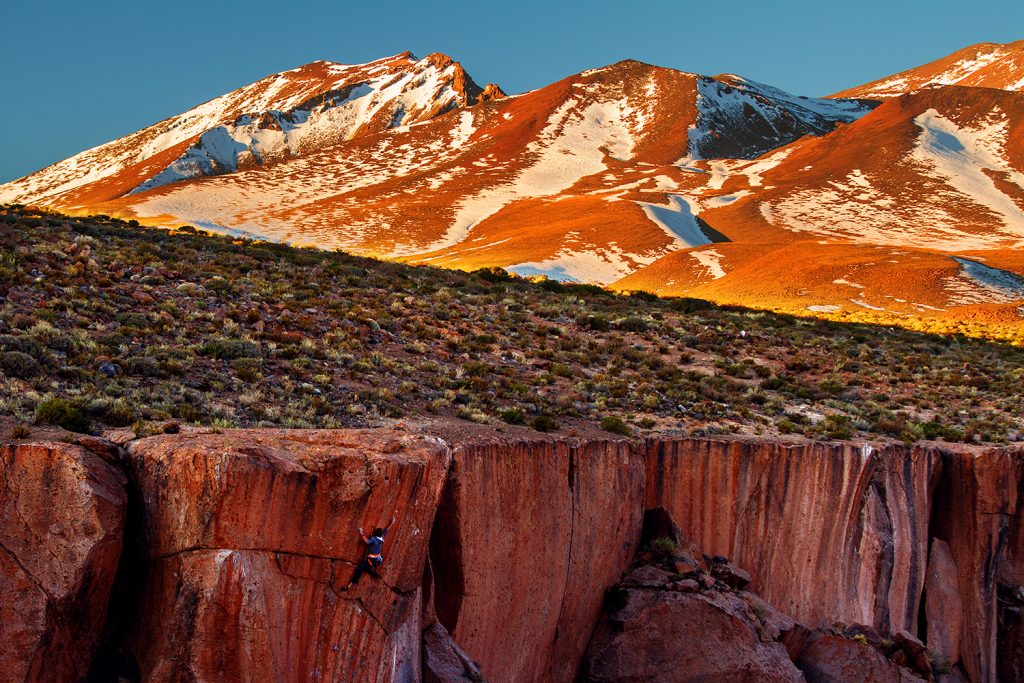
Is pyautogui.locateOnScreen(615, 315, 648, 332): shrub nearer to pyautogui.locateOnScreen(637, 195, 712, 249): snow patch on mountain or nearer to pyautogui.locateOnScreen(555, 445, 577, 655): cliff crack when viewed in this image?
pyautogui.locateOnScreen(555, 445, 577, 655): cliff crack

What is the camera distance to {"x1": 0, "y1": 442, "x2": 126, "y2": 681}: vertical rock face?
7809mm

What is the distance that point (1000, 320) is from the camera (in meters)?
47.6

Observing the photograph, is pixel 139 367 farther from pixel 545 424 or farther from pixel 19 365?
pixel 545 424

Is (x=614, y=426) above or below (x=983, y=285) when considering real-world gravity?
below

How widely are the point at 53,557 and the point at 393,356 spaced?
1171cm

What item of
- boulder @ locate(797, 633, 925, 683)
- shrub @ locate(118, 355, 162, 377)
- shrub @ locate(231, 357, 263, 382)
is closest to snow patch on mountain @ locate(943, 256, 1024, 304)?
boulder @ locate(797, 633, 925, 683)

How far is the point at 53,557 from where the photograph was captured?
806 centimetres

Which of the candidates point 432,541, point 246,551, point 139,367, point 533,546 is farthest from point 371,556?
point 139,367

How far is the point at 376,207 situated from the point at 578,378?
113763mm

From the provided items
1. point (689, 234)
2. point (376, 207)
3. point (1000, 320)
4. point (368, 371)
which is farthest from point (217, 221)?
point (368, 371)

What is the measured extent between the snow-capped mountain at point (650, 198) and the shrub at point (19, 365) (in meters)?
48.0

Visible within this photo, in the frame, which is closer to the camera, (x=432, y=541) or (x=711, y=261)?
(x=432, y=541)

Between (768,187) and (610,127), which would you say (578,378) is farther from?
(610,127)

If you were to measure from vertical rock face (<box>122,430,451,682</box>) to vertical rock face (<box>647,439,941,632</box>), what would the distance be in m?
7.86
